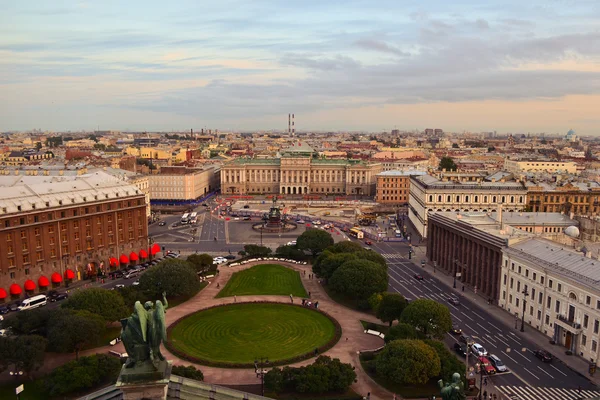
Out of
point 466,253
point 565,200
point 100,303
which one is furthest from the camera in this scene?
point 565,200

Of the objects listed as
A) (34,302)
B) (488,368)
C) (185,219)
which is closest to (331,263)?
(488,368)

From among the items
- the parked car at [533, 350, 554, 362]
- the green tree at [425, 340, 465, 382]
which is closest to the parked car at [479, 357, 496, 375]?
the green tree at [425, 340, 465, 382]

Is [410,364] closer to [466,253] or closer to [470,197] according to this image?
[466,253]

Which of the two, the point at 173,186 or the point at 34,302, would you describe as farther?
the point at 173,186

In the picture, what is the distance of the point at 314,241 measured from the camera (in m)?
94.1

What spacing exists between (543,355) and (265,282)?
140 feet

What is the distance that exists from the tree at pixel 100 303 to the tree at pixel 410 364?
32208mm

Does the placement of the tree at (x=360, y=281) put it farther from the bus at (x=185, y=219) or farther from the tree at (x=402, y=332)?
the bus at (x=185, y=219)

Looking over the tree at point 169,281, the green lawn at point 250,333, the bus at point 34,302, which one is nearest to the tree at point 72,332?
the green lawn at point 250,333

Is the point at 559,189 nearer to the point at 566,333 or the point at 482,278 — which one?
the point at 482,278

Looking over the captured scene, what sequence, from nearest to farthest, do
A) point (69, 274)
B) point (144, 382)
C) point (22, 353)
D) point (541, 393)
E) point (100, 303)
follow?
point (144, 382) → point (22, 353) → point (541, 393) → point (100, 303) → point (69, 274)

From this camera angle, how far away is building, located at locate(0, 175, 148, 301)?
73.7 metres

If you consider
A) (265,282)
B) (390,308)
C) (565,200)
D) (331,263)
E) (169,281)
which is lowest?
(265,282)

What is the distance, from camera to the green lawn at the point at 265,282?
252ft
